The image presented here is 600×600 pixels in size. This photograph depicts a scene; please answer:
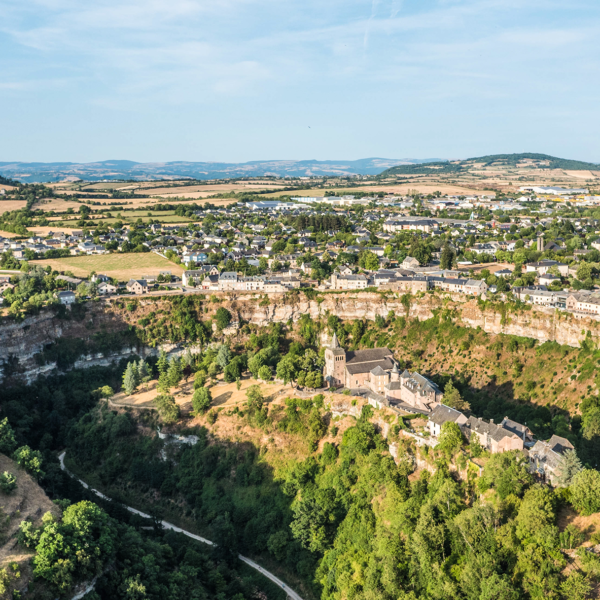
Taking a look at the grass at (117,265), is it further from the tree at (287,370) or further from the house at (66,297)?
the tree at (287,370)

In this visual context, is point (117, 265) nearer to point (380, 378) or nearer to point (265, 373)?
point (265, 373)

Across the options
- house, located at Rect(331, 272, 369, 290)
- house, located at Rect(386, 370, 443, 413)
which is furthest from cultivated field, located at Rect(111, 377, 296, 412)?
house, located at Rect(331, 272, 369, 290)

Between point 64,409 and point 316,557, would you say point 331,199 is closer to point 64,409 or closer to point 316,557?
point 64,409

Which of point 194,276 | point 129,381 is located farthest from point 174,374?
point 194,276

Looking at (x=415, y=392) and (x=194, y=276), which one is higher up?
(x=194, y=276)

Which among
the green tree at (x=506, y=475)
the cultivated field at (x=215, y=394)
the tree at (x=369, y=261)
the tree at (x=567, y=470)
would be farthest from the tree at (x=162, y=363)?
the tree at (x=567, y=470)

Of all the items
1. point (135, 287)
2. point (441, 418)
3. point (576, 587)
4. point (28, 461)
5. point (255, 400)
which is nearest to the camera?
point (576, 587)
